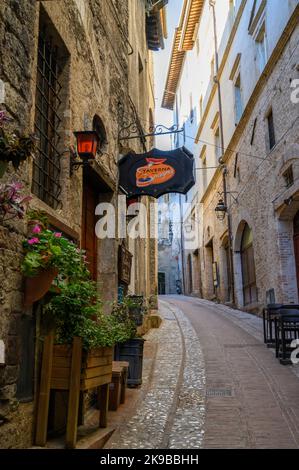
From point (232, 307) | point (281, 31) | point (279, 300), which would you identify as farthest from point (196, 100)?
point (279, 300)

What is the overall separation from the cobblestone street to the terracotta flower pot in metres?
1.49

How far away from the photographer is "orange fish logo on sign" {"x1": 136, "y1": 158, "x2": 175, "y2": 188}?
7.23 meters

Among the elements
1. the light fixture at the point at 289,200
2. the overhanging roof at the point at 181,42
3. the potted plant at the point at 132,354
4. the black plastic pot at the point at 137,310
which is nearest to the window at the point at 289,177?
the light fixture at the point at 289,200

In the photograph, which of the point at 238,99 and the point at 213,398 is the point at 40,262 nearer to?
the point at 213,398

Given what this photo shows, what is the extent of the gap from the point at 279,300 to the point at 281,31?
6.22 meters

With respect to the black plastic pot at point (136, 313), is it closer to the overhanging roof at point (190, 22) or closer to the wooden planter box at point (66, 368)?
the wooden planter box at point (66, 368)

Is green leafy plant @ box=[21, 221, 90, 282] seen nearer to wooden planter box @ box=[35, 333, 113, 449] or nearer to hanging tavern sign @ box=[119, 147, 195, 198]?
wooden planter box @ box=[35, 333, 113, 449]

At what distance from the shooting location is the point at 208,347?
27.2ft

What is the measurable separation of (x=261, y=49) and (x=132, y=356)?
10.3 meters

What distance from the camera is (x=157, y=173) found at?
7293 mm

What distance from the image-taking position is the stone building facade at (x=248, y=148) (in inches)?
414

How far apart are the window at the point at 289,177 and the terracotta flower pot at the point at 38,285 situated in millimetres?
8074

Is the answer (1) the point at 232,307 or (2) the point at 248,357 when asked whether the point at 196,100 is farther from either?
(2) the point at 248,357

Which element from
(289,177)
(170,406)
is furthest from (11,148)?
(289,177)
